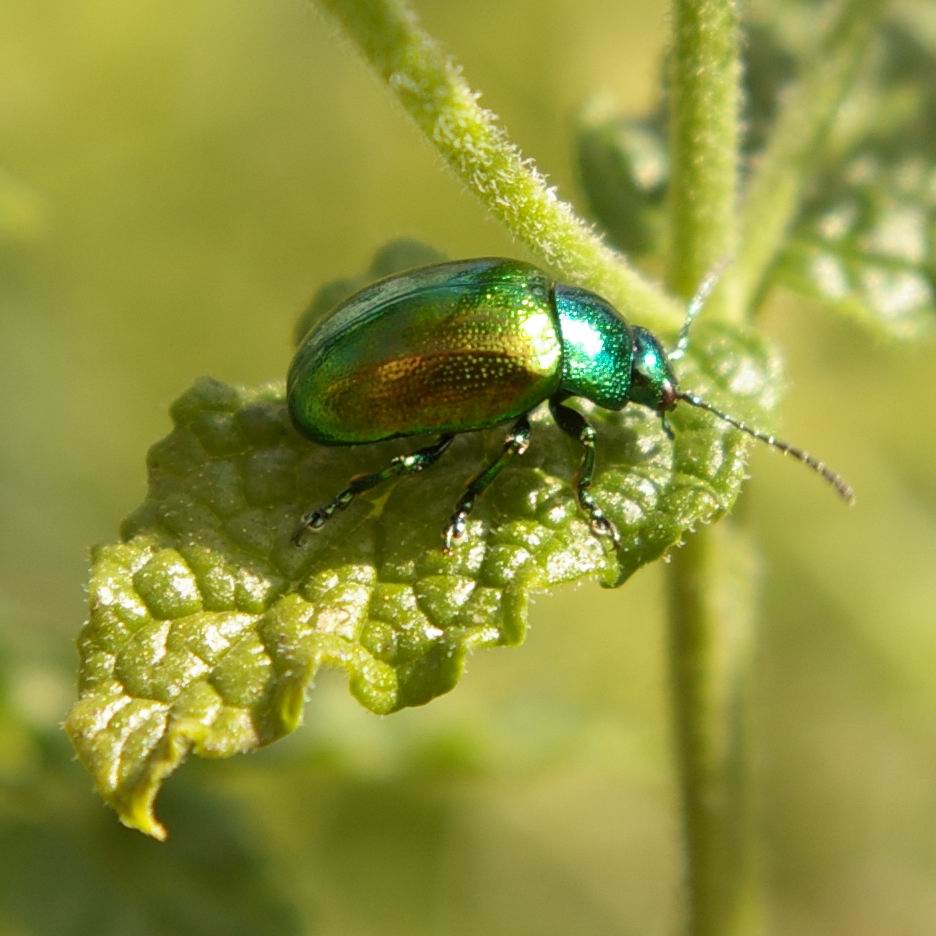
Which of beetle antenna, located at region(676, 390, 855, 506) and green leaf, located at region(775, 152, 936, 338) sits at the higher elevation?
green leaf, located at region(775, 152, 936, 338)

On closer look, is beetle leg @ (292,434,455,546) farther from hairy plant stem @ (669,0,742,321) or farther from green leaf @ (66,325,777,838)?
hairy plant stem @ (669,0,742,321)

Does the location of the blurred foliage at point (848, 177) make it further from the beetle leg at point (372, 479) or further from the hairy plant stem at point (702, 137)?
the beetle leg at point (372, 479)

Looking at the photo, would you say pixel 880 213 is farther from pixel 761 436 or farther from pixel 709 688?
pixel 709 688

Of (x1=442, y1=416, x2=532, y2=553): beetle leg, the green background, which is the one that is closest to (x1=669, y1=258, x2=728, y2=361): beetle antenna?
(x1=442, y1=416, x2=532, y2=553): beetle leg

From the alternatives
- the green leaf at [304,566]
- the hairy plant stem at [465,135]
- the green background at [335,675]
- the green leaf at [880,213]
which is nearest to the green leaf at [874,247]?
the green leaf at [880,213]

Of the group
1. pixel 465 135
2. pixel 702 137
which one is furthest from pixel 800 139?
pixel 465 135

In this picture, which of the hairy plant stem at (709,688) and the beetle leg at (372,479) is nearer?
the beetle leg at (372,479)
